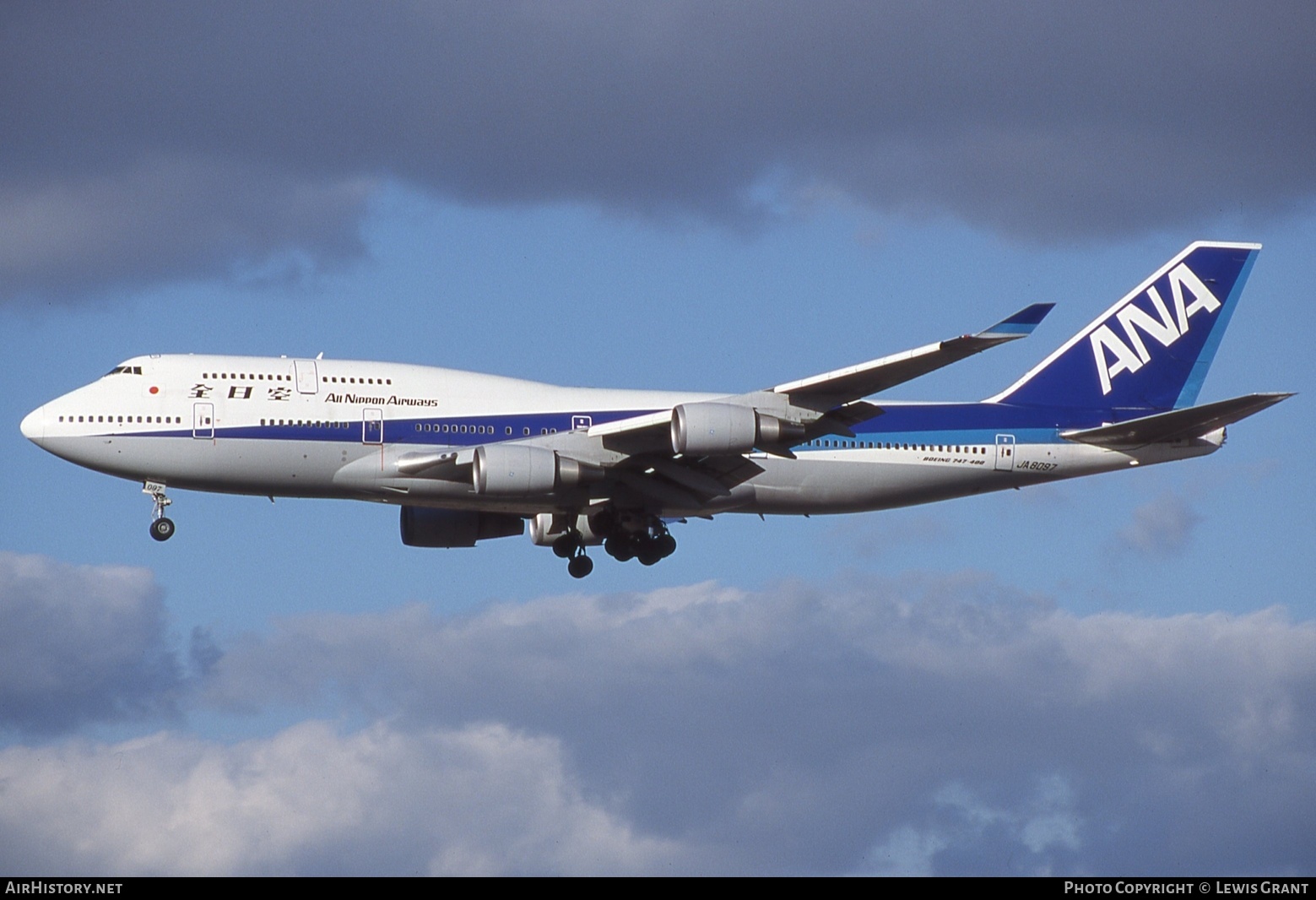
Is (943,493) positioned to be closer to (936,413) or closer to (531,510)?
(936,413)

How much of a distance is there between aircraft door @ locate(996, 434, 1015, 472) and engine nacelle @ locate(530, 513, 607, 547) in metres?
12.2

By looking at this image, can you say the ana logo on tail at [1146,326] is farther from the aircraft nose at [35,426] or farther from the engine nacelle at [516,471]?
the aircraft nose at [35,426]

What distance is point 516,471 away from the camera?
47219 mm

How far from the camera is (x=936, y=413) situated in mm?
54312

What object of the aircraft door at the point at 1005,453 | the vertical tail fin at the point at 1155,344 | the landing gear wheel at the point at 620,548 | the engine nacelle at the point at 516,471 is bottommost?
the landing gear wheel at the point at 620,548

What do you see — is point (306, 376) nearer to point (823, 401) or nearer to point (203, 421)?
point (203, 421)

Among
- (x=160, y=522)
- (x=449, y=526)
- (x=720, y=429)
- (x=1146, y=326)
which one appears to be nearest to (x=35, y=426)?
(x=160, y=522)

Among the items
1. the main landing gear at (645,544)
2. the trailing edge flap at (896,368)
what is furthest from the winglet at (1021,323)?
the main landing gear at (645,544)

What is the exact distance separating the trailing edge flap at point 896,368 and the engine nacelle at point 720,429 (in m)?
1.06

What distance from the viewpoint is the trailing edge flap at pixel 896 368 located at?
4241 cm

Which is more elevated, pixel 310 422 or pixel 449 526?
pixel 310 422

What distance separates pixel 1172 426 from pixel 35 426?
3207 cm
